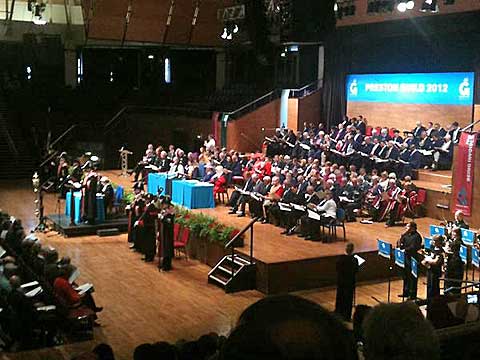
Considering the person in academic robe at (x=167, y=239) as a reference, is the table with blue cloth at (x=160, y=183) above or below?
above

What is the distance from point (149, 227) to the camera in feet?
40.1

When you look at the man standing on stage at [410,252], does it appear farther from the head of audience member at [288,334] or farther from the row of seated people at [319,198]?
the head of audience member at [288,334]

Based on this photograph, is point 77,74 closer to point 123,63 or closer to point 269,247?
point 123,63

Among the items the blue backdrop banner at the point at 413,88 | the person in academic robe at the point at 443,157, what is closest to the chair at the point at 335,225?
the person in academic robe at the point at 443,157

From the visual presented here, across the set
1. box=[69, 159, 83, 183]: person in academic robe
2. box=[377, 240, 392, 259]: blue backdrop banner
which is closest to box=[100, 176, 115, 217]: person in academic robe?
box=[69, 159, 83, 183]: person in academic robe

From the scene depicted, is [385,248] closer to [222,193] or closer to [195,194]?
[195,194]

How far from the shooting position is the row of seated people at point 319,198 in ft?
40.5

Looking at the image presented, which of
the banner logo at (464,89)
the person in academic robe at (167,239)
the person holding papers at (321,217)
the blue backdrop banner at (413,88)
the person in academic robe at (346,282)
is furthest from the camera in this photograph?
the blue backdrop banner at (413,88)

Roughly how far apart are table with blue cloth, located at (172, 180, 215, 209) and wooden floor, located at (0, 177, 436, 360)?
5.57 feet

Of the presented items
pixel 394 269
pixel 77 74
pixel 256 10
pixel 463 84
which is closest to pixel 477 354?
pixel 394 269

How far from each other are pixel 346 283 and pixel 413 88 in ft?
38.0

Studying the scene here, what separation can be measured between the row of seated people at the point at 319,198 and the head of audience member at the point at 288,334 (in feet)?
36.8

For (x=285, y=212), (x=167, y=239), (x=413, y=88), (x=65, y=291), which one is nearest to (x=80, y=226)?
(x=167, y=239)

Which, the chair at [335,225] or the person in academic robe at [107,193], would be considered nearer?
the chair at [335,225]
